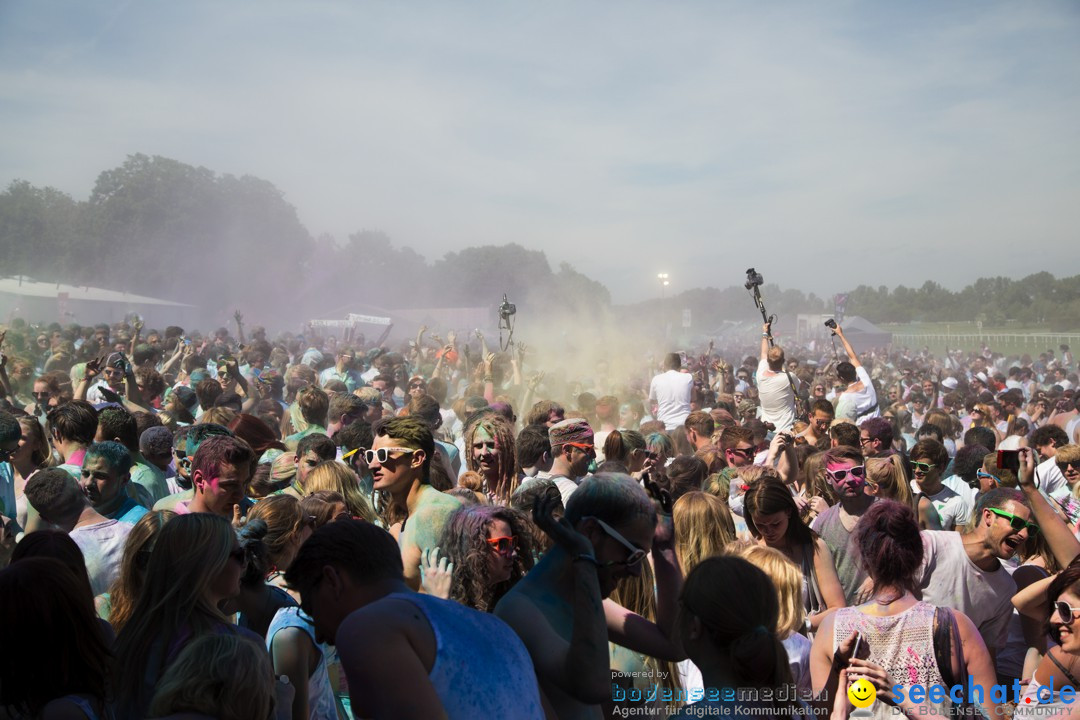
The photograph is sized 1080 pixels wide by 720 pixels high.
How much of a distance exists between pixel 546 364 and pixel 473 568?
946 inches

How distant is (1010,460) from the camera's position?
4.60m

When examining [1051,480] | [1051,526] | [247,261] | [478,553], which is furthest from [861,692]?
[247,261]

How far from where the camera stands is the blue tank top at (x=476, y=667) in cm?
222

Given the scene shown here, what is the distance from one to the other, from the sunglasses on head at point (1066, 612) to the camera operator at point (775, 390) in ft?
21.4

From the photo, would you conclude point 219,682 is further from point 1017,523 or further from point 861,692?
point 1017,523

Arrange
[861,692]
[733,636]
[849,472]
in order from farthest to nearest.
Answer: [849,472]
[861,692]
[733,636]

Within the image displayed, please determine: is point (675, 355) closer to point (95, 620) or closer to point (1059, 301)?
point (95, 620)

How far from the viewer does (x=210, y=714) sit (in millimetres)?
2336

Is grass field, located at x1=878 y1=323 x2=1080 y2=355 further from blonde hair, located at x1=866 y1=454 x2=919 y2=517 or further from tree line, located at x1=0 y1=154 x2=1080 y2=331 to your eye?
blonde hair, located at x1=866 y1=454 x2=919 y2=517

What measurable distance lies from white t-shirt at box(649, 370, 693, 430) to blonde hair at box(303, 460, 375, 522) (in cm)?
660

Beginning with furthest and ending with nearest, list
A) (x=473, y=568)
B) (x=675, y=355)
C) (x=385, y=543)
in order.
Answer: (x=675, y=355) → (x=473, y=568) → (x=385, y=543)

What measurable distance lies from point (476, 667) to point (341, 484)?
9.52ft

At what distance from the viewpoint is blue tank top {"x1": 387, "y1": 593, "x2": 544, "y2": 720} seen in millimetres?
2225

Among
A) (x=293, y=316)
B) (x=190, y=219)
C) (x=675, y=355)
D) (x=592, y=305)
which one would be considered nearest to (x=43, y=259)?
(x=190, y=219)
